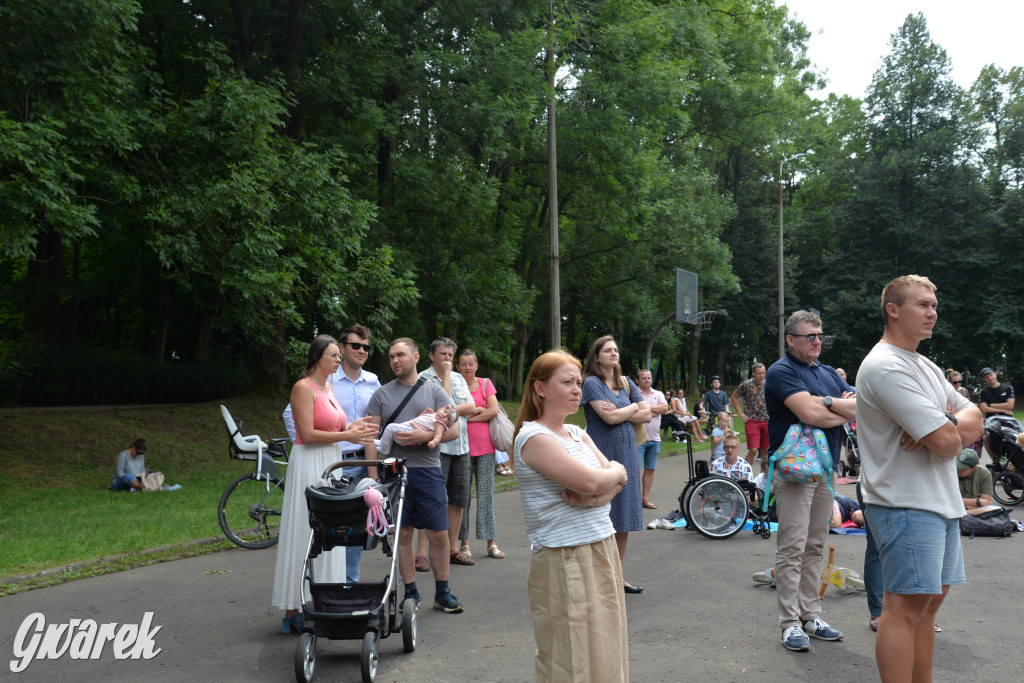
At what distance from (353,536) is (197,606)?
2330mm

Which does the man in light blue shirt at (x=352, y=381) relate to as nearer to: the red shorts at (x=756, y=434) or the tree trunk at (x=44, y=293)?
the red shorts at (x=756, y=434)

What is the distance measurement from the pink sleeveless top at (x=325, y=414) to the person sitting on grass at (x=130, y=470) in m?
9.46

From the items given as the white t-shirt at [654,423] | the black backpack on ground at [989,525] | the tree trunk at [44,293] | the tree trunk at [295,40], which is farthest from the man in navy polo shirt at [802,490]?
the tree trunk at [44,293]

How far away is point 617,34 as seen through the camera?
23.9m

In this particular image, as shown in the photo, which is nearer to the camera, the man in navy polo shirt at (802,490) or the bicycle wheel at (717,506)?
the man in navy polo shirt at (802,490)

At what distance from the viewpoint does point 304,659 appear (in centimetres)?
467

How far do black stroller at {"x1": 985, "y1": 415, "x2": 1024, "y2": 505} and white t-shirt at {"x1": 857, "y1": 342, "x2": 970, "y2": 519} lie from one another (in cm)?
915

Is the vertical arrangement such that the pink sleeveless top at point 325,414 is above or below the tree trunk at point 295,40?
A: below

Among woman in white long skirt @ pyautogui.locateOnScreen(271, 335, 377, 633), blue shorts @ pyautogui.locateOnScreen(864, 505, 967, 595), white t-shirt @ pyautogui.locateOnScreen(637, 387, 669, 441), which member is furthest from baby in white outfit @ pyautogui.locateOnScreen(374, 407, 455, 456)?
white t-shirt @ pyautogui.locateOnScreen(637, 387, 669, 441)

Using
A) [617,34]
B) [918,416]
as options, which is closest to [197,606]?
[918,416]

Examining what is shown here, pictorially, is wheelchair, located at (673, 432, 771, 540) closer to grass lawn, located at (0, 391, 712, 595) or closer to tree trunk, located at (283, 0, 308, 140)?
grass lawn, located at (0, 391, 712, 595)

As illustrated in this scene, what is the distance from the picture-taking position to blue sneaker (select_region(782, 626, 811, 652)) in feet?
17.3

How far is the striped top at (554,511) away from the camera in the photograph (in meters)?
3.35

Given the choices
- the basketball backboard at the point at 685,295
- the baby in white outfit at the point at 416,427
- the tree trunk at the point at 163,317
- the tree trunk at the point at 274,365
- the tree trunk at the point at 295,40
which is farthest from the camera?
the tree trunk at the point at 163,317
